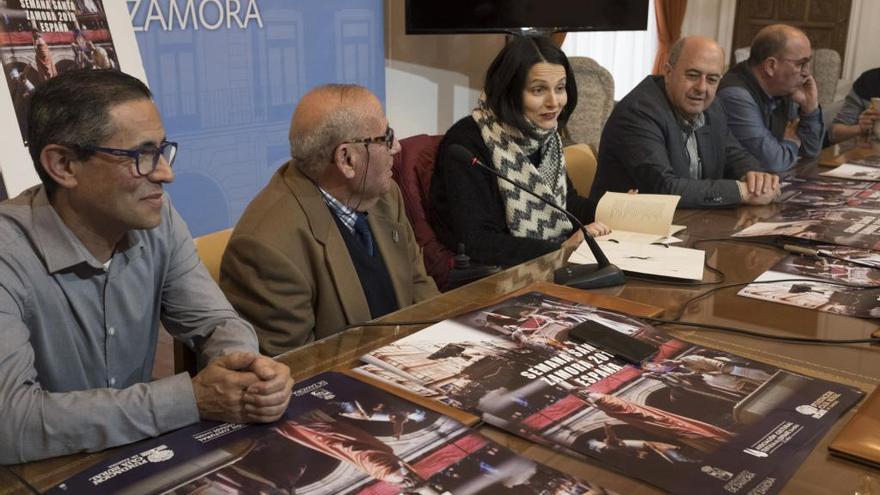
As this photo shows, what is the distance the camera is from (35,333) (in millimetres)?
1323

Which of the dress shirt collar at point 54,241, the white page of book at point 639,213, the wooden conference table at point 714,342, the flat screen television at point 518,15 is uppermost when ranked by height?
the flat screen television at point 518,15

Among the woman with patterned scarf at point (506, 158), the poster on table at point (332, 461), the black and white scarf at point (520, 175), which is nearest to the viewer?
the poster on table at point (332, 461)

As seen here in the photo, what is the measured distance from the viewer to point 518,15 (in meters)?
4.23

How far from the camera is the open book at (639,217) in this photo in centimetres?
218

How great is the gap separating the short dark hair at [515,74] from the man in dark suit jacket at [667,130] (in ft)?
1.25

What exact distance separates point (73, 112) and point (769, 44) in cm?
292

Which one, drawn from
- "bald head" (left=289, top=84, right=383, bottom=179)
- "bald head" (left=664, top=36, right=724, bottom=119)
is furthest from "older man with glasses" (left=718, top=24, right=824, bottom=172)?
"bald head" (left=289, top=84, right=383, bottom=179)

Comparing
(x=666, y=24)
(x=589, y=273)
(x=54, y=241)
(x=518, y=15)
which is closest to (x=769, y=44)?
(x=518, y=15)

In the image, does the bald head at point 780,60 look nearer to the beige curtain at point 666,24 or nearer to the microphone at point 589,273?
the microphone at point 589,273

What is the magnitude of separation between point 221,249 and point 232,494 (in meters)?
0.96

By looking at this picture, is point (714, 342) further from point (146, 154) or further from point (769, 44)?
point (769, 44)

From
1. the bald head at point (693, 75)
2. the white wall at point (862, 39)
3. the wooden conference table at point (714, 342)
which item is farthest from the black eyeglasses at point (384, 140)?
the white wall at point (862, 39)

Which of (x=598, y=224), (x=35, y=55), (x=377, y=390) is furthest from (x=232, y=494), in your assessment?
(x=35, y=55)

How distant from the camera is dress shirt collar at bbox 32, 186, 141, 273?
4.25 ft
